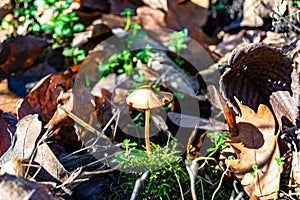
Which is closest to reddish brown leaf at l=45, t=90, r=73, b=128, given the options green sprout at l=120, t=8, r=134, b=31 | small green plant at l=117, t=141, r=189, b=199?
small green plant at l=117, t=141, r=189, b=199

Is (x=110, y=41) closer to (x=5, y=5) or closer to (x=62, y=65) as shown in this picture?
Result: (x=62, y=65)

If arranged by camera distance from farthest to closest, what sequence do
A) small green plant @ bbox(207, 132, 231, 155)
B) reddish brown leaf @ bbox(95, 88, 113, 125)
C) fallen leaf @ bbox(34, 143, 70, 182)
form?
reddish brown leaf @ bbox(95, 88, 113, 125)
small green plant @ bbox(207, 132, 231, 155)
fallen leaf @ bbox(34, 143, 70, 182)

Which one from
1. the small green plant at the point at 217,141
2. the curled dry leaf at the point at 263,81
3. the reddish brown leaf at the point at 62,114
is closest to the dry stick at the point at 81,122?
the reddish brown leaf at the point at 62,114

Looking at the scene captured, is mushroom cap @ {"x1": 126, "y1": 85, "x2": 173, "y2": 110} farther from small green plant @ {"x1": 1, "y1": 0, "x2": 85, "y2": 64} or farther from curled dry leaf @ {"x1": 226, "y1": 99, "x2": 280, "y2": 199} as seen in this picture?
small green plant @ {"x1": 1, "y1": 0, "x2": 85, "y2": 64}

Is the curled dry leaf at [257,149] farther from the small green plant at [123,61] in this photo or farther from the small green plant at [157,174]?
the small green plant at [123,61]

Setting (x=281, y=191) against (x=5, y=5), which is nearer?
(x=281, y=191)

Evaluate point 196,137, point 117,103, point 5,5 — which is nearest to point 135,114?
point 117,103
